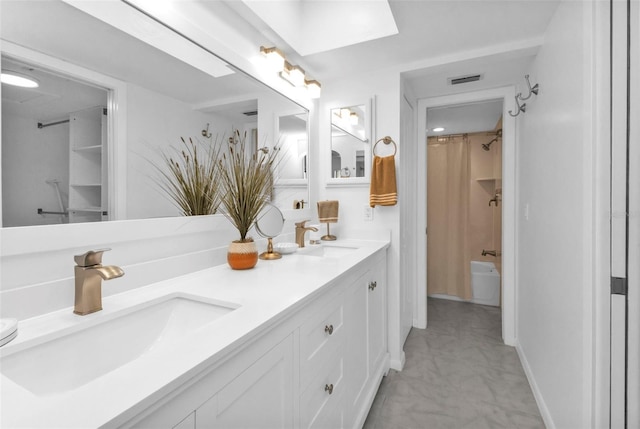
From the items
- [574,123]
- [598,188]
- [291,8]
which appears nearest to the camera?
[598,188]

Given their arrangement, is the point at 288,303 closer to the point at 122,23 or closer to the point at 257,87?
the point at 122,23

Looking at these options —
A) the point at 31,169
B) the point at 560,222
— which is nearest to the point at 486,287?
the point at 560,222

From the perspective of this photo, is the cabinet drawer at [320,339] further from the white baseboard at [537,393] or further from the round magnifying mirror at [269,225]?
the white baseboard at [537,393]

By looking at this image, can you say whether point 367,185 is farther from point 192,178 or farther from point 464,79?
point 192,178

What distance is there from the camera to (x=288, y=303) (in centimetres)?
85

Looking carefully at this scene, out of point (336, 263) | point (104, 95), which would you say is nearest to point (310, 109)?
point (336, 263)

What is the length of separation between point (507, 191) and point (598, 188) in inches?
58.4

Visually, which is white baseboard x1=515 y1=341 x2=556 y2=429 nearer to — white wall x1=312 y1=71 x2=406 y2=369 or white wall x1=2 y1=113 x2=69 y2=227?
white wall x1=312 y1=71 x2=406 y2=369

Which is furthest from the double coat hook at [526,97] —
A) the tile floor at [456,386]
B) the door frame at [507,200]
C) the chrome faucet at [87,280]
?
the chrome faucet at [87,280]

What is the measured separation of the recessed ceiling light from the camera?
29.7 inches

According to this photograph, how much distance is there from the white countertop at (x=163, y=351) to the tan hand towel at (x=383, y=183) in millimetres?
784

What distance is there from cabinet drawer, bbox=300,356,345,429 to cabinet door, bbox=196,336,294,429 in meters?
0.11

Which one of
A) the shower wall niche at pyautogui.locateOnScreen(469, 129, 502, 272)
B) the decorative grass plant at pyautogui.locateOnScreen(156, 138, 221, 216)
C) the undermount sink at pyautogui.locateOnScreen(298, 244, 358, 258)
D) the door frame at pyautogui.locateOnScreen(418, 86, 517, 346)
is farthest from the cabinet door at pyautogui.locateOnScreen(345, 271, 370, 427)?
the shower wall niche at pyautogui.locateOnScreen(469, 129, 502, 272)

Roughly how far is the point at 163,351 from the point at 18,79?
0.80 metres
